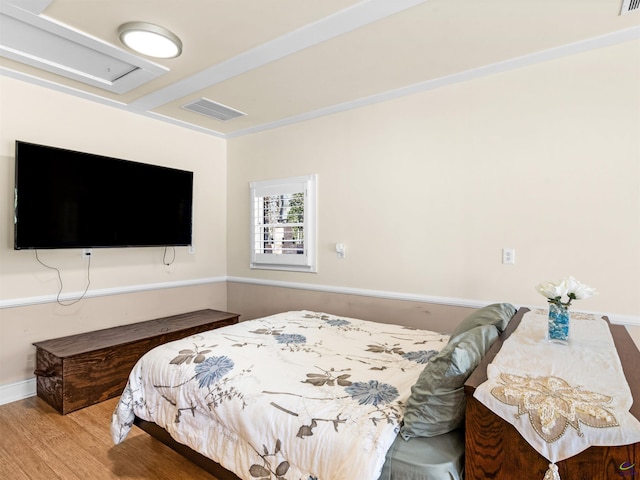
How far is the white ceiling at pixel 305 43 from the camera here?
6.82 ft

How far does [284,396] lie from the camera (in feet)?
5.42

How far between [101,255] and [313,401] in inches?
114

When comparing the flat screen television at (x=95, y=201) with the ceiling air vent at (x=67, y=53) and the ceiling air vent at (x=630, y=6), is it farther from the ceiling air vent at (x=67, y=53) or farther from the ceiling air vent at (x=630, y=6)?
the ceiling air vent at (x=630, y=6)

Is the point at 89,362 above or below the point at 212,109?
below

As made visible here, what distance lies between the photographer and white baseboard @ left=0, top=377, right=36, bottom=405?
9.62 feet

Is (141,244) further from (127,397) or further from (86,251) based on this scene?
(127,397)

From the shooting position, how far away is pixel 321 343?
242cm

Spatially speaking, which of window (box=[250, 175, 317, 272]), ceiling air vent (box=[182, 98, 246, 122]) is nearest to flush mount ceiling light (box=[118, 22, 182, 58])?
ceiling air vent (box=[182, 98, 246, 122])

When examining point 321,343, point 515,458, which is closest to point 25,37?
point 321,343

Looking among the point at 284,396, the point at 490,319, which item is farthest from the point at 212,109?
the point at 490,319

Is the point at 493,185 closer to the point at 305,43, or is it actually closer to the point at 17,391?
the point at 305,43

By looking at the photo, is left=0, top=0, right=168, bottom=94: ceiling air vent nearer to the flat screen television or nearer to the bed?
the flat screen television

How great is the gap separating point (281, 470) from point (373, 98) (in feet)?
9.71

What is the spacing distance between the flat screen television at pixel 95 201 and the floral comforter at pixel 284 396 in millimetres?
1564
